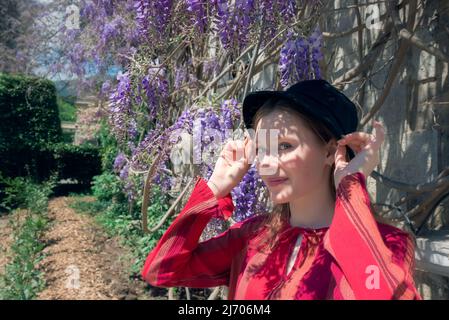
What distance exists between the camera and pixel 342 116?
1.33 metres

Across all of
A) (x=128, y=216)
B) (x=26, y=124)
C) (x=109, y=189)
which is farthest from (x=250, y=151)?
(x=26, y=124)

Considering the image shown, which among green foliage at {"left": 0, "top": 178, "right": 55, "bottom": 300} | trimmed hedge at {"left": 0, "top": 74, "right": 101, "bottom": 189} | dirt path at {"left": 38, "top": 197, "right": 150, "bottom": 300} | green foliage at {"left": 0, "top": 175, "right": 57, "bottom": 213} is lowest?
dirt path at {"left": 38, "top": 197, "right": 150, "bottom": 300}

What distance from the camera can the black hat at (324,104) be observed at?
129 centimetres

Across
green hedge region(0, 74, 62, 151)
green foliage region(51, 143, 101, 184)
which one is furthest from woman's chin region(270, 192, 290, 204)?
green foliage region(51, 143, 101, 184)

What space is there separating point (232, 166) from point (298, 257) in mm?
322

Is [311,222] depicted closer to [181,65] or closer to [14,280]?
[181,65]

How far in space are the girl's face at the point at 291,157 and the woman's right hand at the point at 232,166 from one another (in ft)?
0.23

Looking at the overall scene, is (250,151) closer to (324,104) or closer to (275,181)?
(275,181)

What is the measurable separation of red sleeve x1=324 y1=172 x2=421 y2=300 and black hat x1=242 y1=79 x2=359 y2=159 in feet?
0.53

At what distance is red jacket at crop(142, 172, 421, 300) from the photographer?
109 centimetres

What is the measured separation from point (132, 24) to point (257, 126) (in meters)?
3.46

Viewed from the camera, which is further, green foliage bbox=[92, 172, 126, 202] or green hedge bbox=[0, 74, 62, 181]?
green hedge bbox=[0, 74, 62, 181]

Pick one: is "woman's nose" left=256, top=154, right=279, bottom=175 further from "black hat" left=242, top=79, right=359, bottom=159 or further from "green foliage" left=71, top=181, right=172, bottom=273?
"green foliage" left=71, top=181, right=172, bottom=273

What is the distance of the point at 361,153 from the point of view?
1240 millimetres
